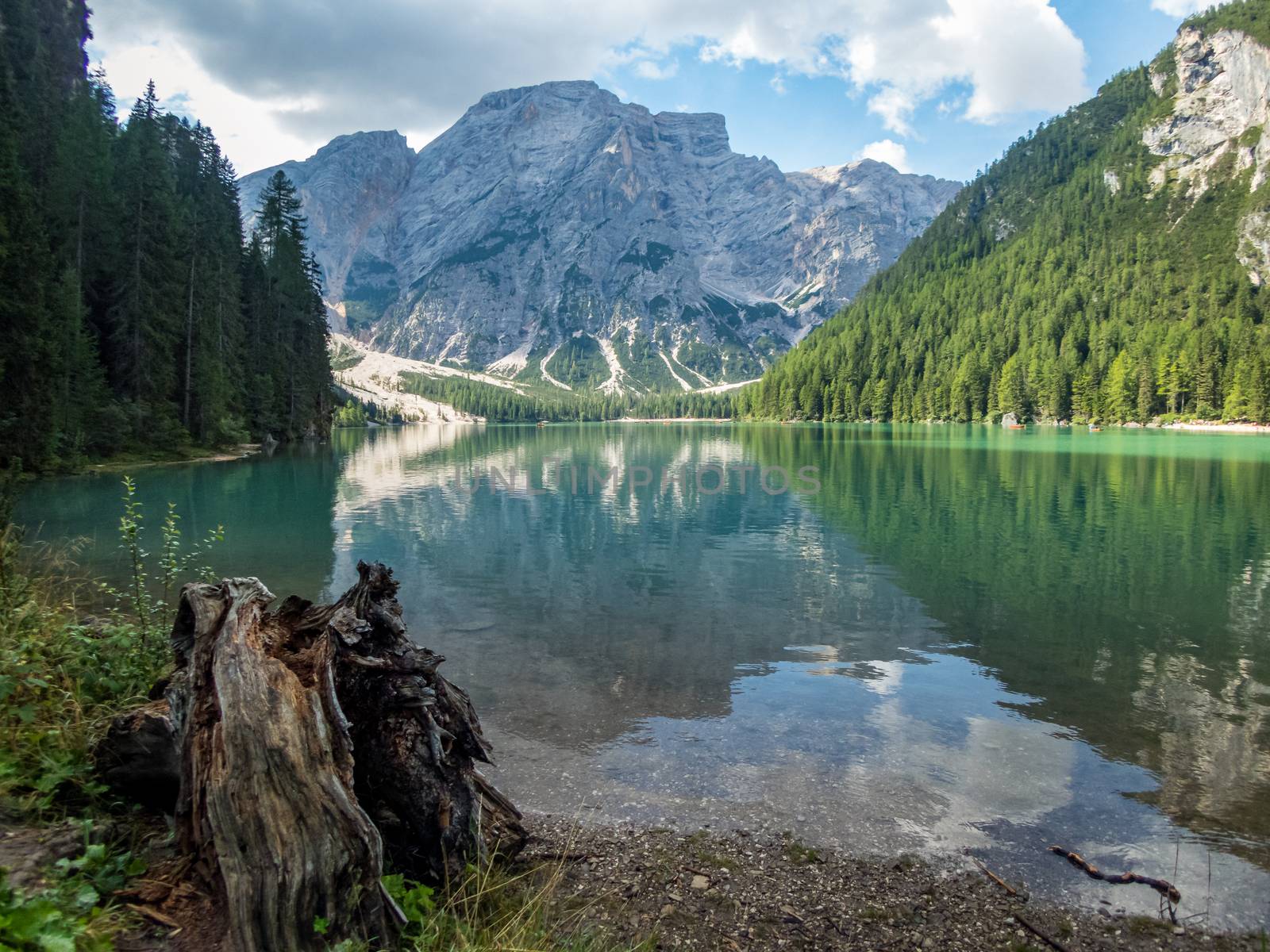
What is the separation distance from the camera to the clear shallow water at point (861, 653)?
26.4 ft

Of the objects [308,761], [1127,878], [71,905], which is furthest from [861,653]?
[71,905]

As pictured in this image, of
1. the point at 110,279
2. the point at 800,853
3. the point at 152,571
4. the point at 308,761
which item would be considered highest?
the point at 110,279

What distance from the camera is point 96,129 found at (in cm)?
5253

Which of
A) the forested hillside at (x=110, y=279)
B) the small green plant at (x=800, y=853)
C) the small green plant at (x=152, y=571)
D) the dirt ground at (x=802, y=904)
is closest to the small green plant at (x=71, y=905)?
the dirt ground at (x=802, y=904)

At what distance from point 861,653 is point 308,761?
473 inches

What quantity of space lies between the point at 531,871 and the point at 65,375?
157ft

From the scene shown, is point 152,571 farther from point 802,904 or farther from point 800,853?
point 802,904

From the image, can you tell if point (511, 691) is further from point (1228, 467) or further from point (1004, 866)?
point (1228, 467)

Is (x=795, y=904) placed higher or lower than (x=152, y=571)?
lower

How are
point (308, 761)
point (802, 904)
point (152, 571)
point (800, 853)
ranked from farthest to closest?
point (152, 571)
point (800, 853)
point (802, 904)
point (308, 761)

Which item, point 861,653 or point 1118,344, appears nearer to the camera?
point 861,653

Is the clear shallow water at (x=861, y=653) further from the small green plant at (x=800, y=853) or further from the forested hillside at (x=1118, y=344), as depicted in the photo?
the forested hillside at (x=1118, y=344)

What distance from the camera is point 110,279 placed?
5128 cm

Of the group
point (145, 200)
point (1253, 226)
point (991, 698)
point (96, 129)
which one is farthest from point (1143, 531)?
point (1253, 226)
